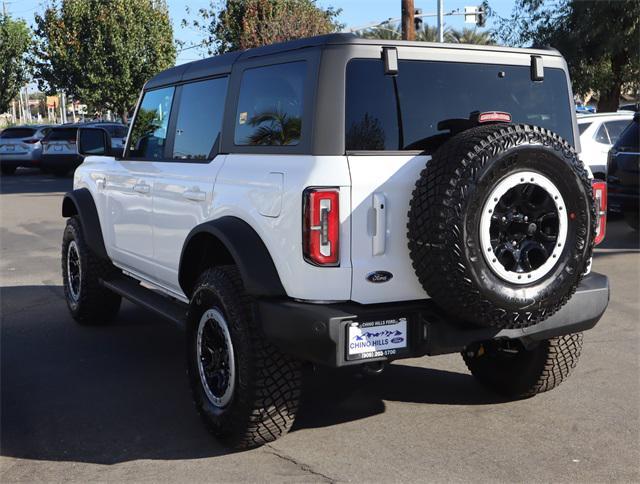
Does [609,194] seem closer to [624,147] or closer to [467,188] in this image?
[624,147]

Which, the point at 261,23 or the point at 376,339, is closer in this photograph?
the point at 376,339

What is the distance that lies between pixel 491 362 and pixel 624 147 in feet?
20.4

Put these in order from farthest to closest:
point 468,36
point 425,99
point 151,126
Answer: point 468,36, point 151,126, point 425,99

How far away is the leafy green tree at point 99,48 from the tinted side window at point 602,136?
2652cm

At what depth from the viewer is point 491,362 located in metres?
5.02

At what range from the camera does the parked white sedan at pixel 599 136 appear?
12.7 metres

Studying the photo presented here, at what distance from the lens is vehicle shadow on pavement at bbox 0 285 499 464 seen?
425cm

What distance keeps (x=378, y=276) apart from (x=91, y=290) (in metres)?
3.53

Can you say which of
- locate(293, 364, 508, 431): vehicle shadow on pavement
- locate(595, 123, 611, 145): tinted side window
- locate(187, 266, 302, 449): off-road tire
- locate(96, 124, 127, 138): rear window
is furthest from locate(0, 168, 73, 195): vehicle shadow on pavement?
locate(187, 266, 302, 449): off-road tire

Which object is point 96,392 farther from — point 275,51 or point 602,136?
point 602,136

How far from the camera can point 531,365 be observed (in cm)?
476

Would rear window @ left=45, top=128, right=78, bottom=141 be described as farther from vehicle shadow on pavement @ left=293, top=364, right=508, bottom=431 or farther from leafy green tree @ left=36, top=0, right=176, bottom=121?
vehicle shadow on pavement @ left=293, top=364, right=508, bottom=431

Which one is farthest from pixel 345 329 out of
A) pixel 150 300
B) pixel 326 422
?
pixel 150 300

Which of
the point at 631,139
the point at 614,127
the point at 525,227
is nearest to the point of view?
the point at 525,227
